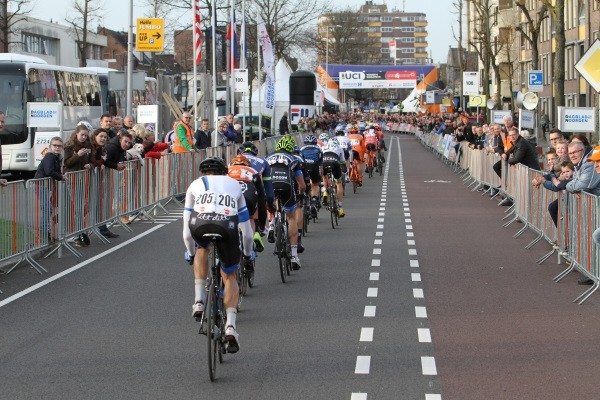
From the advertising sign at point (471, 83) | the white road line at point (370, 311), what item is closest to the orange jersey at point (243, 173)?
the white road line at point (370, 311)

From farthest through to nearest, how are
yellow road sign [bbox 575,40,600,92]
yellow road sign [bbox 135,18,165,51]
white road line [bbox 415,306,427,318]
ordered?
yellow road sign [bbox 135,18,165,51] → yellow road sign [bbox 575,40,600,92] → white road line [bbox 415,306,427,318]

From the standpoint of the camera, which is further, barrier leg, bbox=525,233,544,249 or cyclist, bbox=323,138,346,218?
cyclist, bbox=323,138,346,218

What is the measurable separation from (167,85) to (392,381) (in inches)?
1747

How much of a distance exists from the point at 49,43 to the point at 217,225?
3840 inches

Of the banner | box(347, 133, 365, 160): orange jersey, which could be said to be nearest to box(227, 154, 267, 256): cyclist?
box(347, 133, 365, 160): orange jersey

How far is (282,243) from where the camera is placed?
14.6 m

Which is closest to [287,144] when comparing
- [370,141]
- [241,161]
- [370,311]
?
[241,161]

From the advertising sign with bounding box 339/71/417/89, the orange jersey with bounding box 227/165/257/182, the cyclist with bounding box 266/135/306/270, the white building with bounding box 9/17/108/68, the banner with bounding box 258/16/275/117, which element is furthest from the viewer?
the advertising sign with bounding box 339/71/417/89

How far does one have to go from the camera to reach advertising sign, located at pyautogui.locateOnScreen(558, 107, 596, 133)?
21.3 metres

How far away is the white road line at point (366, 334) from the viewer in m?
10.4

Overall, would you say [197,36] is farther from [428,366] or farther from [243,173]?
[428,366]

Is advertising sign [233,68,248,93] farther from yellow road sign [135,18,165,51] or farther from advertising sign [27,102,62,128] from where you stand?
advertising sign [27,102,62,128]

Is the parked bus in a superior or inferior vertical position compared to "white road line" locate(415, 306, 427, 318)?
superior

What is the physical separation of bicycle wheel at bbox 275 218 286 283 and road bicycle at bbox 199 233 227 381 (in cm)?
467
